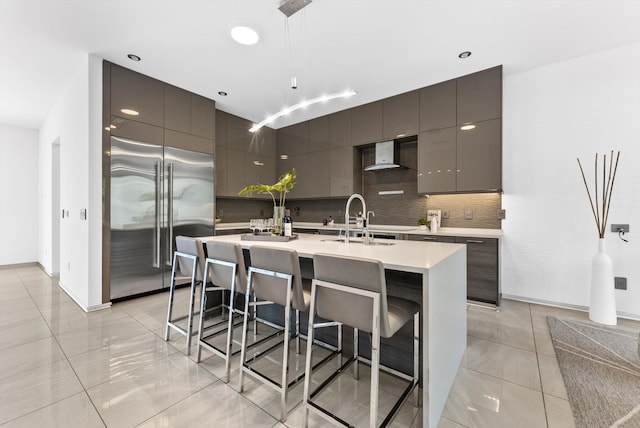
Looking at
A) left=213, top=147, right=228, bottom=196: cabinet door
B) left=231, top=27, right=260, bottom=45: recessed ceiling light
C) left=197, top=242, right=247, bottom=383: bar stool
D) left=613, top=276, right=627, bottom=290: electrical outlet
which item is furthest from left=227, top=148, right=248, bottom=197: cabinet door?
left=613, top=276, right=627, bottom=290: electrical outlet

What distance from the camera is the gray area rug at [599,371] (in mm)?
1512

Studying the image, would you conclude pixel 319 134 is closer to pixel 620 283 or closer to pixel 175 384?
pixel 175 384

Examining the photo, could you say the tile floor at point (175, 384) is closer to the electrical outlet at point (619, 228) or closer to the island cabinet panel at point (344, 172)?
the electrical outlet at point (619, 228)

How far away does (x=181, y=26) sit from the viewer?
2.56 metres

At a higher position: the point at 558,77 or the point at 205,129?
the point at 558,77

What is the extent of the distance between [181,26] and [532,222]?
15.0ft

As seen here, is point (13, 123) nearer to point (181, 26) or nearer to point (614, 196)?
point (181, 26)

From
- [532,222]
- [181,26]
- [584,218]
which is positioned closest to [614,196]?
[584,218]

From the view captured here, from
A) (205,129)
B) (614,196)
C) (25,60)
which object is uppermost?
(25,60)

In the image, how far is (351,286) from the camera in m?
1.34

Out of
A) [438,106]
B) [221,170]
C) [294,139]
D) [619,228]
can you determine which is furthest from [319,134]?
[619,228]

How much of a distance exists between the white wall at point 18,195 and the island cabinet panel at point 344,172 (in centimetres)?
637

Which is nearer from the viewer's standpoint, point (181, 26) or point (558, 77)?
point (181, 26)

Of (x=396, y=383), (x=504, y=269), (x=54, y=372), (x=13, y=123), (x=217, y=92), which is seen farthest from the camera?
(x=13, y=123)
